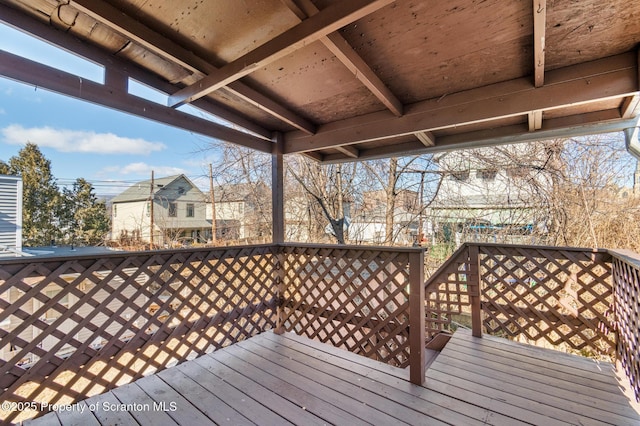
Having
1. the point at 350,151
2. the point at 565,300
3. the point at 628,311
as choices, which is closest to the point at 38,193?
the point at 350,151

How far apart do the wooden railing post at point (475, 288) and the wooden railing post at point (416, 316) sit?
3.99 ft

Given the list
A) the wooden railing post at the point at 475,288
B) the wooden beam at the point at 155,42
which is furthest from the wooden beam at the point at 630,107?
the wooden beam at the point at 155,42

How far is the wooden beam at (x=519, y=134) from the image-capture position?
8.27 feet

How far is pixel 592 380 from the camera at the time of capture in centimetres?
213

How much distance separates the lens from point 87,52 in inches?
79.6

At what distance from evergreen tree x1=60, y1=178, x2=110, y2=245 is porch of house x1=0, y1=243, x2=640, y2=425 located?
22.7ft

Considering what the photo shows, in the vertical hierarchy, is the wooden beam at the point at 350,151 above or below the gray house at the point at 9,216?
above

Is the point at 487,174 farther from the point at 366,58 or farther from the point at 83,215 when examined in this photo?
the point at 83,215

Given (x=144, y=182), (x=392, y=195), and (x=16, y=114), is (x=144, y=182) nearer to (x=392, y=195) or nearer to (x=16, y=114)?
(x=16, y=114)

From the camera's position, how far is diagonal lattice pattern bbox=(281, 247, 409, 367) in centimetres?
251

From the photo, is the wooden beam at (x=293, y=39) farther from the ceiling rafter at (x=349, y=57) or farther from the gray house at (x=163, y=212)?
the gray house at (x=163, y=212)

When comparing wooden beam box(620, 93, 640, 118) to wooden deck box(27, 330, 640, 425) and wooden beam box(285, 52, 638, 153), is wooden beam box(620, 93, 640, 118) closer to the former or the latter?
wooden beam box(285, 52, 638, 153)

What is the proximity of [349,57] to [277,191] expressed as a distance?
193 cm

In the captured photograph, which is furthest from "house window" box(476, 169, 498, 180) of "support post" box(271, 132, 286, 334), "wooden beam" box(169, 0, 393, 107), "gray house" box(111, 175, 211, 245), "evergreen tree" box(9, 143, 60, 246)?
"evergreen tree" box(9, 143, 60, 246)
